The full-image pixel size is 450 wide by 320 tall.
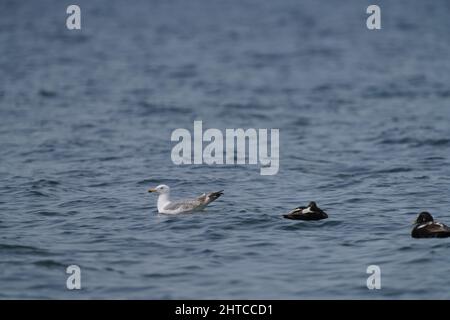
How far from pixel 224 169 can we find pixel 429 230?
8.61 m

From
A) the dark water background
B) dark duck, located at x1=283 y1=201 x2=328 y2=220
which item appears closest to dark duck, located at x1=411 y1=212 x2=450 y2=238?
the dark water background

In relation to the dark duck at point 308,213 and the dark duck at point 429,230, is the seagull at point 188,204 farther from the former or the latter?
the dark duck at point 429,230

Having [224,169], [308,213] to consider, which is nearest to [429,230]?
[308,213]

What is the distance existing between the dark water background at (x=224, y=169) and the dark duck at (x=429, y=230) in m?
0.19

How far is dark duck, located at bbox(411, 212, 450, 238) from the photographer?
17.8 m

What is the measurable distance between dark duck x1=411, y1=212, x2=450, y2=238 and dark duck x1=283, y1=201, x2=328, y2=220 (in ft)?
6.84

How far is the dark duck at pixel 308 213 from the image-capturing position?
19219 millimetres

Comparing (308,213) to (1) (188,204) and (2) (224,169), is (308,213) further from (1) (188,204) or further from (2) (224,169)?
(2) (224,169)

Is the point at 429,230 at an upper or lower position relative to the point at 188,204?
lower

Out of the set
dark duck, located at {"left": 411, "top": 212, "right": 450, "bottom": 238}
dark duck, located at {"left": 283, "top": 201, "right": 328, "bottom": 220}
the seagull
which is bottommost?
dark duck, located at {"left": 411, "top": 212, "right": 450, "bottom": 238}

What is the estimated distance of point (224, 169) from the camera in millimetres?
25453

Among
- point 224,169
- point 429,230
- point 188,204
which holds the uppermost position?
point 224,169

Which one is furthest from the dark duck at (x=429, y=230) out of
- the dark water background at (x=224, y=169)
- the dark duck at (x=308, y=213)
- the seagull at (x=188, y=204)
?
the seagull at (x=188, y=204)

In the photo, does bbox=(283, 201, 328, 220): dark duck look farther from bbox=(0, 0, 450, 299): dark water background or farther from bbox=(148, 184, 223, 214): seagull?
bbox=(148, 184, 223, 214): seagull
